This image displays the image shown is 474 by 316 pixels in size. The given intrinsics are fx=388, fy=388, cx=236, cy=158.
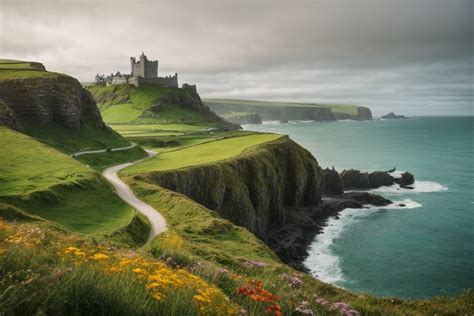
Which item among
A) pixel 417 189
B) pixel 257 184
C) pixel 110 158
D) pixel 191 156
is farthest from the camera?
pixel 417 189

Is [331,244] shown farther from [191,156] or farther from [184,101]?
[184,101]

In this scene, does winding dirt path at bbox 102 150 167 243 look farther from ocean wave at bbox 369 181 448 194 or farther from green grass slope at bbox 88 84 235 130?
green grass slope at bbox 88 84 235 130

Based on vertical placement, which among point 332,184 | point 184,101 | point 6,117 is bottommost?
point 332,184

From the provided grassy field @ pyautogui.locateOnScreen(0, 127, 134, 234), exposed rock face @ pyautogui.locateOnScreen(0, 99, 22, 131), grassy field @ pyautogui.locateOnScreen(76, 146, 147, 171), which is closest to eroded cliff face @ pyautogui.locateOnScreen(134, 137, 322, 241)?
grassy field @ pyautogui.locateOnScreen(0, 127, 134, 234)

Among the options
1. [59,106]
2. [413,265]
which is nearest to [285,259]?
[413,265]

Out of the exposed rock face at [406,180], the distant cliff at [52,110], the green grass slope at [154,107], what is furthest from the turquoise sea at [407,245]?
the green grass slope at [154,107]

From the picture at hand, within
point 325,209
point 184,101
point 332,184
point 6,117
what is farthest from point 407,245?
point 184,101
